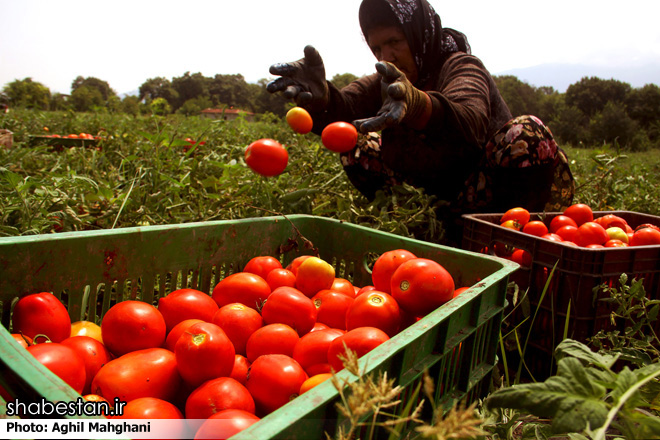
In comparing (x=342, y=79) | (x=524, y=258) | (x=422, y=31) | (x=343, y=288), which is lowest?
(x=343, y=288)

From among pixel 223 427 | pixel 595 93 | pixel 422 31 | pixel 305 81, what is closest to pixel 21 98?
pixel 305 81

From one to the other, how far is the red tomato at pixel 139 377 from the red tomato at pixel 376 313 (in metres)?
0.48

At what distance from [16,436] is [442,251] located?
131 cm

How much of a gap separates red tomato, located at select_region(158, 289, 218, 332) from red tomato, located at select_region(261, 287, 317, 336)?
193 millimetres

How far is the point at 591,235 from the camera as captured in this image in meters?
1.89

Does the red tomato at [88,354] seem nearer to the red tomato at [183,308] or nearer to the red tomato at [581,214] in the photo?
the red tomato at [183,308]

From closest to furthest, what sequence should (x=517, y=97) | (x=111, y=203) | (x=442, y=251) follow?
(x=442, y=251) → (x=111, y=203) → (x=517, y=97)

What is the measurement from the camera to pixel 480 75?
2.68 metres

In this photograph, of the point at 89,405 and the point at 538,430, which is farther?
the point at 538,430

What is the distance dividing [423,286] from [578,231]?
1103 millimetres

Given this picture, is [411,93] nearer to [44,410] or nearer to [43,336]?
[43,336]

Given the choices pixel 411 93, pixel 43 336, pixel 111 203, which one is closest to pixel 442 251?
pixel 411 93

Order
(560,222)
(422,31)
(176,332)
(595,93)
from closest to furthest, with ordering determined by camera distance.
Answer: (176,332) < (560,222) < (422,31) < (595,93)

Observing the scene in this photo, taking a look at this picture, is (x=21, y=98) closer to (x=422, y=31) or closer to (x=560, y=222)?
(x=422, y=31)
